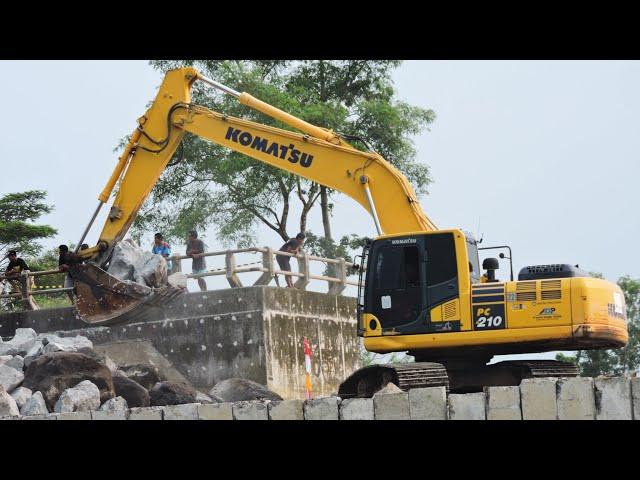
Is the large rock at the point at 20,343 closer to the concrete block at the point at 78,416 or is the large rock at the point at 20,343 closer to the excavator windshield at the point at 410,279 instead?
the concrete block at the point at 78,416

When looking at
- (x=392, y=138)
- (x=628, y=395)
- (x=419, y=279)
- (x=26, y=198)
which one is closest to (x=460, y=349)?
(x=419, y=279)

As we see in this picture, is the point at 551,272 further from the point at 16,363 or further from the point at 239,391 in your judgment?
the point at 16,363

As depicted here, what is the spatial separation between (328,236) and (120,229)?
14.9 m

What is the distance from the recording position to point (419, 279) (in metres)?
19.6

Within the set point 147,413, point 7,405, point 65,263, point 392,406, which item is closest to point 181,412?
point 147,413

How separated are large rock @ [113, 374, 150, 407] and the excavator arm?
359 centimetres

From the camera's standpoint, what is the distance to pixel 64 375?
23.8m

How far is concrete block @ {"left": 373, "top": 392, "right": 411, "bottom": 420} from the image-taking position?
16.4m

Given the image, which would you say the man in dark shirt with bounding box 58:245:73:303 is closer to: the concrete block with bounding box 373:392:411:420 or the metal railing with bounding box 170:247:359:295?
the metal railing with bounding box 170:247:359:295

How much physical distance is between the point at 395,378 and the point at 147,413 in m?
3.64

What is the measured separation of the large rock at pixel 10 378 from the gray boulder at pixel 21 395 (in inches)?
7.8

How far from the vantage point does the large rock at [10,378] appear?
78.3ft

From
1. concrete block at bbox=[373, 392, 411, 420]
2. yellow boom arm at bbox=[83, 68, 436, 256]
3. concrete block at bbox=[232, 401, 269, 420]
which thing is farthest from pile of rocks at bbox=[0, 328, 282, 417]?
concrete block at bbox=[373, 392, 411, 420]
